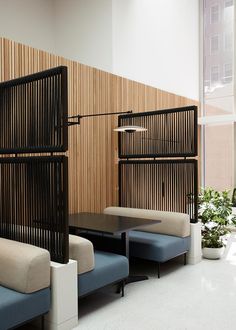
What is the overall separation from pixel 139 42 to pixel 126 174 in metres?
3.03

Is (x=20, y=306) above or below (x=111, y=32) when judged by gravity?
below

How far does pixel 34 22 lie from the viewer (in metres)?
6.43

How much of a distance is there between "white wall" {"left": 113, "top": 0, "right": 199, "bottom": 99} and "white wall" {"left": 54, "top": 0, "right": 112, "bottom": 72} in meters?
0.17

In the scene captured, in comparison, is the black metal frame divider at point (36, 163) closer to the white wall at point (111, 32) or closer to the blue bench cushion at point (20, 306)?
the blue bench cushion at point (20, 306)

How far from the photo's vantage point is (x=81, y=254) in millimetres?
2920

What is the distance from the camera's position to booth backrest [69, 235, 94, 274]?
2904mm

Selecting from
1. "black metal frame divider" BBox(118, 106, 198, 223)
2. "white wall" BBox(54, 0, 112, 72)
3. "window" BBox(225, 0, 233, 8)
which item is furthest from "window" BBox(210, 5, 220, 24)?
"black metal frame divider" BBox(118, 106, 198, 223)

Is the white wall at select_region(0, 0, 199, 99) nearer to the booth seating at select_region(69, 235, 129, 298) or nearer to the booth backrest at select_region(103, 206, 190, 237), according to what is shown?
the booth backrest at select_region(103, 206, 190, 237)

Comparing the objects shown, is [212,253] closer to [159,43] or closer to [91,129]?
[91,129]

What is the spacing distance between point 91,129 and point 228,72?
4606 mm

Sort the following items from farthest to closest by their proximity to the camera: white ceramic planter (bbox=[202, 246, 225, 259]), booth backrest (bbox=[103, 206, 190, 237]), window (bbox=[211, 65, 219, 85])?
1. window (bbox=[211, 65, 219, 85])
2. white ceramic planter (bbox=[202, 246, 225, 259])
3. booth backrest (bbox=[103, 206, 190, 237])

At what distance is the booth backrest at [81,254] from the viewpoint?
2.90 m

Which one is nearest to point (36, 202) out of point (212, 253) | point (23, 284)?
point (23, 284)

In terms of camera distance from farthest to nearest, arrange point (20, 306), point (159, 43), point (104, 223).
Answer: point (159, 43), point (104, 223), point (20, 306)
